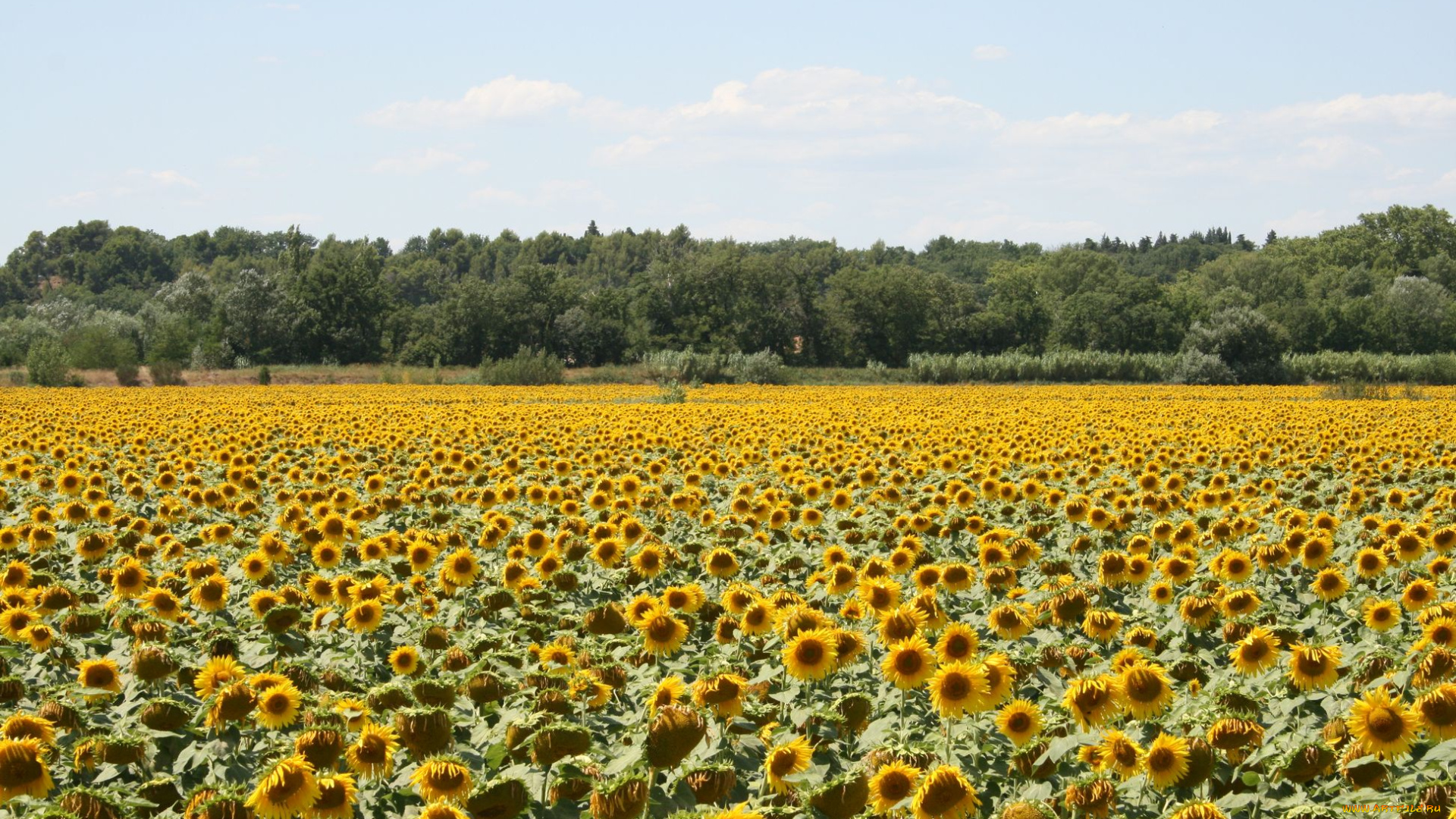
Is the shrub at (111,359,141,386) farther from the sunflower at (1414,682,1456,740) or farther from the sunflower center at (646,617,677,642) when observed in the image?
the sunflower at (1414,682,1456,740)

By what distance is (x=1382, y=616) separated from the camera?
18.8ft

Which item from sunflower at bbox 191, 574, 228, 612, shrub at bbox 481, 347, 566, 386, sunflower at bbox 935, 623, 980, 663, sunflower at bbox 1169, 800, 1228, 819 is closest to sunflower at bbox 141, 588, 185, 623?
sunflower at bbox 191, 574, 228, 612

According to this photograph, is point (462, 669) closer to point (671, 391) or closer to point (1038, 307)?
point (671, 391)

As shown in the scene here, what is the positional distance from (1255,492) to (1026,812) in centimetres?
882

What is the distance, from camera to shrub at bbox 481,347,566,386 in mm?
53250

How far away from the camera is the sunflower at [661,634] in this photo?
5289 millimetres

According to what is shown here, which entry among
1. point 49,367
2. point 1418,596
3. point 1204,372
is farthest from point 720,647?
point 1204,372

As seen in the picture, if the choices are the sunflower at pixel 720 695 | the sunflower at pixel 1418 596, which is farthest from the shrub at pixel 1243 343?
the sunflower at pixel 720 695

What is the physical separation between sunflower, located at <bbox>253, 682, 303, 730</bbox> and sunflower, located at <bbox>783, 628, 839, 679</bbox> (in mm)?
1892

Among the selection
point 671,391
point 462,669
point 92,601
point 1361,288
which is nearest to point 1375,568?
point 462,669

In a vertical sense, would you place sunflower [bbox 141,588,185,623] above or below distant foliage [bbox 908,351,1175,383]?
below

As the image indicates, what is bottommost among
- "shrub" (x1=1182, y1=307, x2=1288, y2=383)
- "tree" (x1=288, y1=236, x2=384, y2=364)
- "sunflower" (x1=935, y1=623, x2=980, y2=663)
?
"sunflower" (x1=935, y1=623, x2=980, y2=663)

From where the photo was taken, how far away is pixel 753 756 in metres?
4.38

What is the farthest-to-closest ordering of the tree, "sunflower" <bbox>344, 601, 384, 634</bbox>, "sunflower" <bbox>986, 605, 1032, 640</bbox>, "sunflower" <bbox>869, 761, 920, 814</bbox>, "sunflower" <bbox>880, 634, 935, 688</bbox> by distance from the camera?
the tree, "sunflower" <bbox>344, 601, 384, 634</bbox>, "sunflower" <bbox>986, 605, 1032, 640</bbox>, "sunflower" <bbox>880, 634, 935, 688</bbox>, "sunflower" <bbox>869, 761, 920, 814</bbox>
